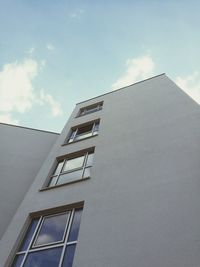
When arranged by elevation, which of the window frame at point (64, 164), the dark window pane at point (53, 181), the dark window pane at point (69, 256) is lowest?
the dark window pane at point (69, 256)

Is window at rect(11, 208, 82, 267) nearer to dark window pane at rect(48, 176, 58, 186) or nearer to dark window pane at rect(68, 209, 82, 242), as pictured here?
dark window pane at rect(68, 209, 82, 242)

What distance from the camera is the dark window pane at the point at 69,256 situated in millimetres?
6401

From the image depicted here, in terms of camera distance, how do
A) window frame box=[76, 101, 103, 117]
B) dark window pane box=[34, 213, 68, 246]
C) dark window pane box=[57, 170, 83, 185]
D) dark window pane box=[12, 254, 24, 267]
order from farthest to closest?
window frame box=[76, 101, 103, 117], dark window pane box=[57, 170, 83, 185], dark window pane box=[34, 213, 68, 246], dark window pane box=[12, 254, 24, 267]

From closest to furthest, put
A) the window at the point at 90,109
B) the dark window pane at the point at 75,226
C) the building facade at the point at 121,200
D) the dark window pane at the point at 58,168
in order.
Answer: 1. the building facade at the point at 121,200
2. the dark window pane at the point at 75,226
3. the dark window pane at the point at 58,168
4. the window at the point at 90,109

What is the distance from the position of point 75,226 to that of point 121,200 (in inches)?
62.7

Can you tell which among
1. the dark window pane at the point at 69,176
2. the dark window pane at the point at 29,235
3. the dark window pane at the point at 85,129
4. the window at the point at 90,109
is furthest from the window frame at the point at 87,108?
the dark window pane at the point at 29,235

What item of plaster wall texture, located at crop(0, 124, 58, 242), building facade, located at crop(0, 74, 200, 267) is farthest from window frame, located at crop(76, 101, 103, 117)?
building facade, located at crop(0, 74, 200, 267)

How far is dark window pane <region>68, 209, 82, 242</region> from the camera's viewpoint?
7.19m

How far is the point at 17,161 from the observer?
13531 mm

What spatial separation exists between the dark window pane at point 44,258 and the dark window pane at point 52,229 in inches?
13.0

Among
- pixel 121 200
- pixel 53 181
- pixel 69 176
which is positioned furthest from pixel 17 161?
pixel 121 200

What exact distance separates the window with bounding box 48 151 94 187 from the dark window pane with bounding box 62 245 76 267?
3.20 meters

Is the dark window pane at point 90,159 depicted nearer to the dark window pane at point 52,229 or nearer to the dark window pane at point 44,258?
the dark window pane at point 52,229

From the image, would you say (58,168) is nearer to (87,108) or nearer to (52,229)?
(52,229)
